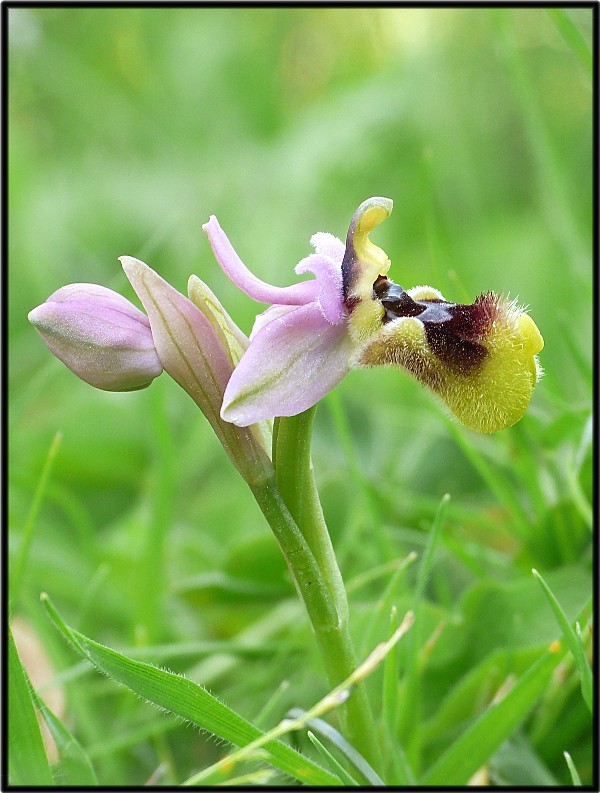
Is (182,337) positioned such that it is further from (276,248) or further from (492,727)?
(276,248)

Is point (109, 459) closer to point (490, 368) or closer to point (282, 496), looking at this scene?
point (282, 496)

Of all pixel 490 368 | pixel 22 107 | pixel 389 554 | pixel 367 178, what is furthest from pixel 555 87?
pixel 490 368

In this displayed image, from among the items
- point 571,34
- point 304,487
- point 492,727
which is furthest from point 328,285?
point 571,34

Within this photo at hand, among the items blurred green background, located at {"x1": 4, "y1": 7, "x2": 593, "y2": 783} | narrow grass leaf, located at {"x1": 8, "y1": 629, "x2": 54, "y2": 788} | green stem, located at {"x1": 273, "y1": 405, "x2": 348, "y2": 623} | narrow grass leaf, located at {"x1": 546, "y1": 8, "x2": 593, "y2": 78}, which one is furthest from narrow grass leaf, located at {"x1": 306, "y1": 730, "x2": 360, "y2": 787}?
narrow grass leaf, located at {"x1": 546, "y1": 8, "x2": 593, "y2": 78}

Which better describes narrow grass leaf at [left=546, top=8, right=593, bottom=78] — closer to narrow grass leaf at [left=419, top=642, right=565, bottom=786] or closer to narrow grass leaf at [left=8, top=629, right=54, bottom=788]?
narrow grass leaf at [left=419, top=642, right=565, bottom=786]

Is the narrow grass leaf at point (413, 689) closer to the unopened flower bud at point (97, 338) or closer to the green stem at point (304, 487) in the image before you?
the green stem at point (304, 487)

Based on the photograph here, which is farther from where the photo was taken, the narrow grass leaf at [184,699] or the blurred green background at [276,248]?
the blurred green background at [276,248]

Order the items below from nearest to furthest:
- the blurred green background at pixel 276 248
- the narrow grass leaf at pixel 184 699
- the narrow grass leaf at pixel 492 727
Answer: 1. the narrow grass leaf at pixel 184 699
2. the narrow grass leaf at pixel 492 727
3. the blurred green background at pixel 276 248

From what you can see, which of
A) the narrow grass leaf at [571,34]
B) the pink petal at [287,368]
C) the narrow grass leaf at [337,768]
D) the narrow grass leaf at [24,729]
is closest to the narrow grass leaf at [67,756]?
the narrow grass leaf at [24,729]
